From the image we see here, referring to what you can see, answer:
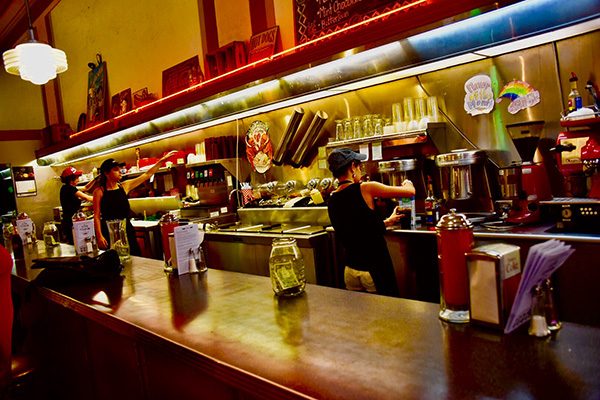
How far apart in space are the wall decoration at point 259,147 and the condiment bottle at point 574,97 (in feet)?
10.3

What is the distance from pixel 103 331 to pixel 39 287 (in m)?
0.73

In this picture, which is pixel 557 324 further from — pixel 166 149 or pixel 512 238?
pixel 166 149

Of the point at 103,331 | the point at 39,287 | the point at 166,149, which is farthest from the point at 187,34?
the point at 103,331

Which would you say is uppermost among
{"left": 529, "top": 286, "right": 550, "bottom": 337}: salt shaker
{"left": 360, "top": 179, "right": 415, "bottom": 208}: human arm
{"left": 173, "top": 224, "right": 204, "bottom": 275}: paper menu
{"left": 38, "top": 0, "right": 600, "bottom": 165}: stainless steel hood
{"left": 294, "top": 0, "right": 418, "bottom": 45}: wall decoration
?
{"left": 294, "top": 0, "right": 418, "bottom": 45}: wall decoration

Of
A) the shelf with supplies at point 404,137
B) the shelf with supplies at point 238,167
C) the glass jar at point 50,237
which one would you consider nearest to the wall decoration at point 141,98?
the shelf with supplies at point 238,167

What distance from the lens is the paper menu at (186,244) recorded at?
2.45 m

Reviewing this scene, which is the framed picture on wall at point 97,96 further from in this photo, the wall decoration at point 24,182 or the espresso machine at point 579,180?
the espresso machine at point 579,180

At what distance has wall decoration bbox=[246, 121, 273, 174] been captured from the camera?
5387mm

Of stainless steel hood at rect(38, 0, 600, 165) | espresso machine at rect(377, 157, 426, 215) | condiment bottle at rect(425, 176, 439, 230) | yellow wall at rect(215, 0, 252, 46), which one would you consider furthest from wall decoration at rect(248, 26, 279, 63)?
condiment bottle at rect(425, 176, 439, 230)

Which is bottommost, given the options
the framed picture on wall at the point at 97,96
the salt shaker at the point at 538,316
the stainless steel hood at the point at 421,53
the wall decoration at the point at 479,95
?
the salt shaker at the point at 538,316

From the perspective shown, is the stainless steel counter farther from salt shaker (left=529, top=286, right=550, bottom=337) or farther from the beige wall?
the beige wall

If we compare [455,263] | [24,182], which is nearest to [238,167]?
[455,263]

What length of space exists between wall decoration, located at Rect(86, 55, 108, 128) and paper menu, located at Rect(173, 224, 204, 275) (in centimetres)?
707

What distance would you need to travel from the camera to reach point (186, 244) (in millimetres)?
2490
